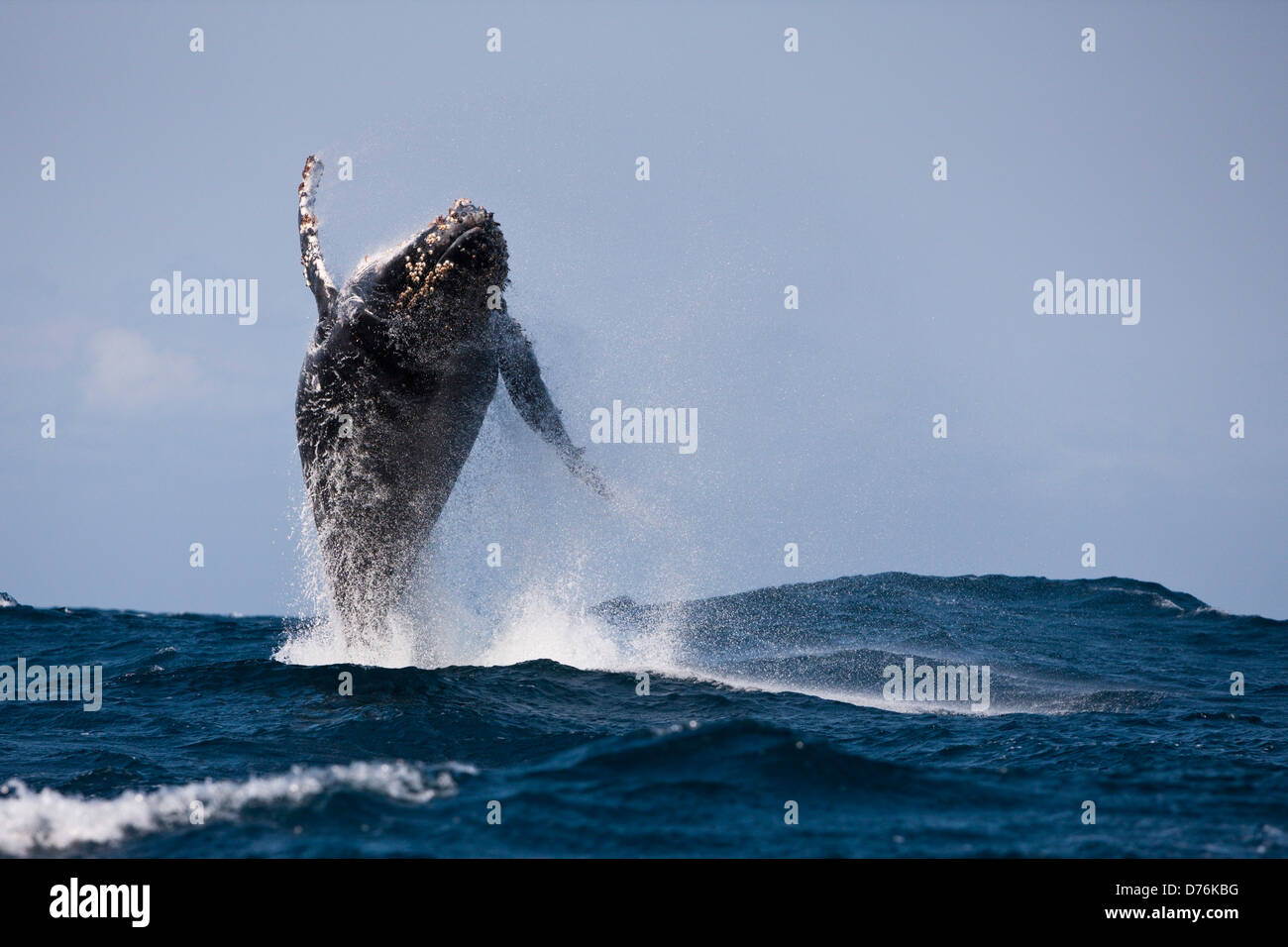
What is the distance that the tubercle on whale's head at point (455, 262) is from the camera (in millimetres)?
13680

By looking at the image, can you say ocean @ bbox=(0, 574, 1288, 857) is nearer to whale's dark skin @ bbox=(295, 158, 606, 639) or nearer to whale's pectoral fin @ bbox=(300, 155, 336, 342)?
whale's dark skin @ bbox=(295, 158, 606, 639)

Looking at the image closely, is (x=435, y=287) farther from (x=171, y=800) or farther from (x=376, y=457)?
(x=171, y=800)

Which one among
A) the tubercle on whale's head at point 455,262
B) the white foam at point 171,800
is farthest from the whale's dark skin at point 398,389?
the white foam at point 171,800

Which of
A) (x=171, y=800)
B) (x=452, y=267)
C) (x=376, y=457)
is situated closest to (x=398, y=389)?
(x=376, y=457)

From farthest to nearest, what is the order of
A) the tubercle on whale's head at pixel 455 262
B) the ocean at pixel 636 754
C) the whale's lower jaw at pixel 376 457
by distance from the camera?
1. the whale's lower jaw at pixel 376 457
2. the tubercle on whale's head at pixel 455 262
3. the ocean at pixel 636 754

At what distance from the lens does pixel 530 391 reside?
51.3ft

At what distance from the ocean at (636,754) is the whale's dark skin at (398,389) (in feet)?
5.85

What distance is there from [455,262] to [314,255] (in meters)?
2.72

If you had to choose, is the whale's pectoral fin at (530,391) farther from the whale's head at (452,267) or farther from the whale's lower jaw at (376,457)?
the whale's head at (452,267)

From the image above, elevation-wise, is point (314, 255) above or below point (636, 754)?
A: above

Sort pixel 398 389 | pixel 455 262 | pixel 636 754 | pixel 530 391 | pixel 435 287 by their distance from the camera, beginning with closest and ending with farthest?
pixel 636 754, pixel 455 262, pixel 435 287, pixel 398 389, pixel 530 391

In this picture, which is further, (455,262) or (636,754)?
(455,262)
